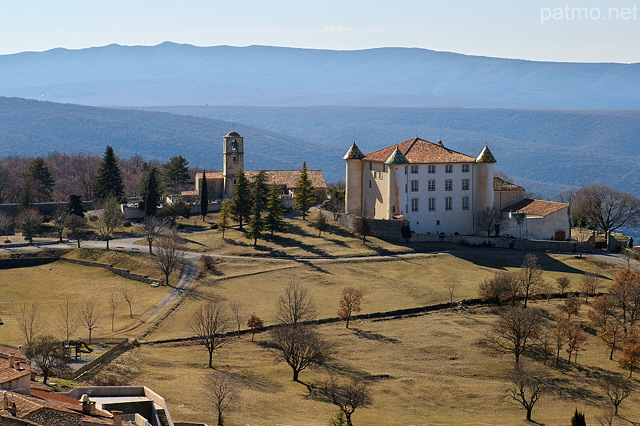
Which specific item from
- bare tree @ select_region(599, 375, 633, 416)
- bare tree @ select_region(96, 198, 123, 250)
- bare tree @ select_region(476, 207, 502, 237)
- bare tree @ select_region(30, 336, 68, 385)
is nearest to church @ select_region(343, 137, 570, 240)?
bare tree @ select_region(476, 207, 502, 237)

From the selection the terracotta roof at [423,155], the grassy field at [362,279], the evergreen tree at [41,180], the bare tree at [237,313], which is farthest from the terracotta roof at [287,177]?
the bare tree at [237,313]

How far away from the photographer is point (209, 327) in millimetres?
60500

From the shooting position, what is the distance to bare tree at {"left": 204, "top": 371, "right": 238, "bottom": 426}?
148ft

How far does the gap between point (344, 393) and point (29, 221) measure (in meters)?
50.1

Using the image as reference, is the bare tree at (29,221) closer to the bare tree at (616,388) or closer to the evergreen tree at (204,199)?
the evergreen tree at (204,199)

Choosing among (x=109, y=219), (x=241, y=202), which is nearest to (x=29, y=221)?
(x=109, y=219)

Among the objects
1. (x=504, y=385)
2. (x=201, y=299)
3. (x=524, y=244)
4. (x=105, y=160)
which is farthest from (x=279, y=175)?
(x=504, y=385)

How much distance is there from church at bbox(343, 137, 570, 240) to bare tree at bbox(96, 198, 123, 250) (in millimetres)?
24143

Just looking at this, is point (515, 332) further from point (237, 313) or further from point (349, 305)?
point (237, 313)

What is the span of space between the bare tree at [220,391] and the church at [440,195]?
41.3m

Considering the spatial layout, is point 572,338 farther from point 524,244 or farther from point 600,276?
point 524,244

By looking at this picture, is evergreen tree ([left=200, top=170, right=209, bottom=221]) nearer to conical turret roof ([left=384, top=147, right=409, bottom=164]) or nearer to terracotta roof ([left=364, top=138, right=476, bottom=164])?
terracotta roof ([left=364, top=138, right=476, bottom=164])

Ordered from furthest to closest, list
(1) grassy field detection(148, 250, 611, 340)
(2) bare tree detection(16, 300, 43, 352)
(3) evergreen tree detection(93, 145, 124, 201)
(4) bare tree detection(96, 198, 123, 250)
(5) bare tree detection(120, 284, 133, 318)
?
(3) evergreen tree detection(93, 145, 124, 201)
(4) bare tree detection(96, 198, 123, 250)
(1) grassy field detection(148, 250, 611, 340)
(5) bare tree detection(120, 284, 133, 318)
(2) bare tree detection(16, 300, 43, 352)

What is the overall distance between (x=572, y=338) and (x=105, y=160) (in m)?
59.0
